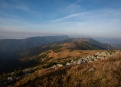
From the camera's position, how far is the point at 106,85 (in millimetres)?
6297

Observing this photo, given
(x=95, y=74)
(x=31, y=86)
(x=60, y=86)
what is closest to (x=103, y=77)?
(x=95, y=74)

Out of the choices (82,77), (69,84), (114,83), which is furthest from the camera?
(82,77)

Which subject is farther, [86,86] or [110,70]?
[110,70]

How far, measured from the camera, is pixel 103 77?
277 inches

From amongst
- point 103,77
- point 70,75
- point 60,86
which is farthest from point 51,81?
point 103,77

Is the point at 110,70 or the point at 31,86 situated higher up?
the point at 110,70

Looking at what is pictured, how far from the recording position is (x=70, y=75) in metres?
7.83

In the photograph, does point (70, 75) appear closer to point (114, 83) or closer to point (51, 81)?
point (51, 81)

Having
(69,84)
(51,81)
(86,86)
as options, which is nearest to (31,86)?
(51,81)

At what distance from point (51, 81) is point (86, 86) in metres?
1.88

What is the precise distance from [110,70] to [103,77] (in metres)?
1.03

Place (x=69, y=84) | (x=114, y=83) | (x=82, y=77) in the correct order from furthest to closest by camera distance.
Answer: (x=82, y=77) → (x=69, y=84) → (x=114, y=83)

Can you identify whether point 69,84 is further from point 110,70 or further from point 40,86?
point 110,70

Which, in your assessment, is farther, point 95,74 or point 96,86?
point 95,74
